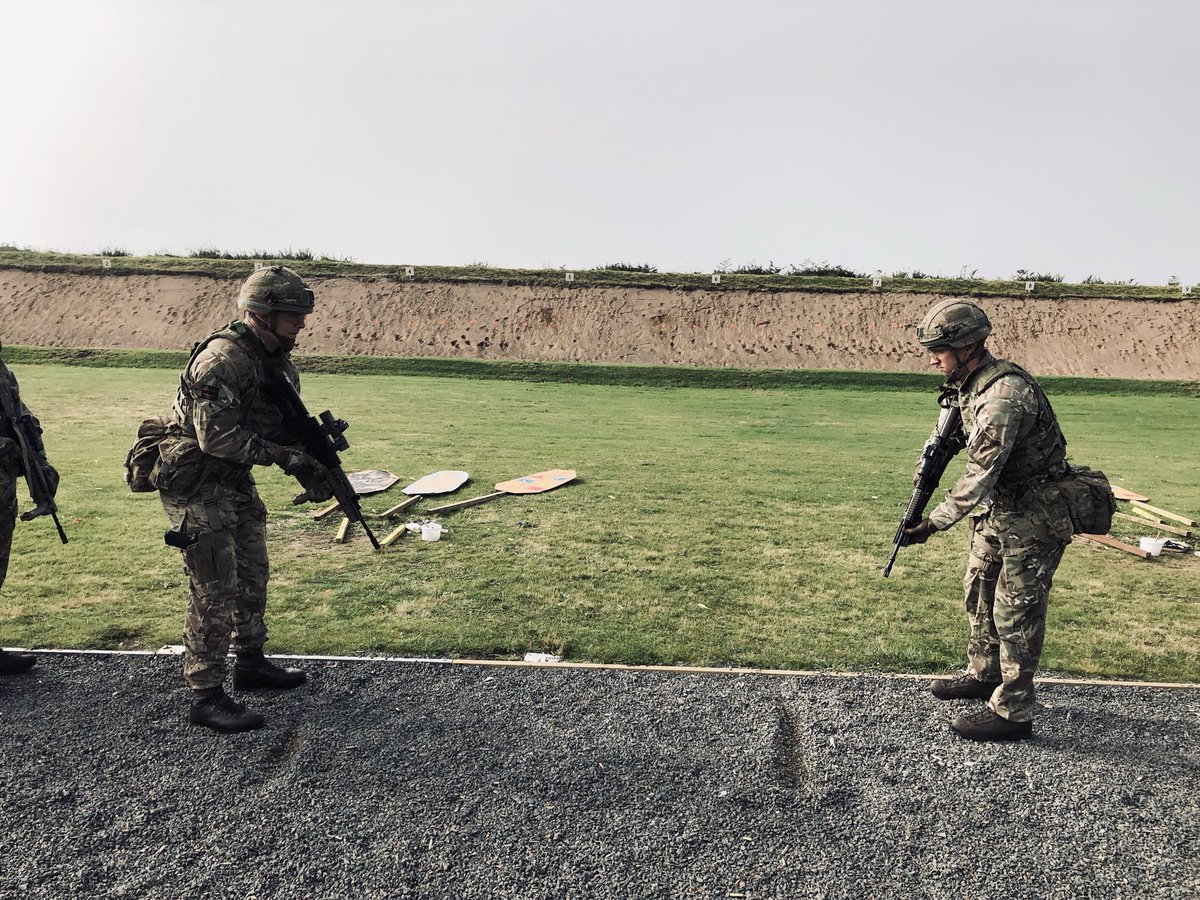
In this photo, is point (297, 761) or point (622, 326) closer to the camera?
point (297, 761)

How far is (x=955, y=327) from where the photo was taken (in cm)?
491

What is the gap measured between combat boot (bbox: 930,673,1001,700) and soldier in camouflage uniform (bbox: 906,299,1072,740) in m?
0.19

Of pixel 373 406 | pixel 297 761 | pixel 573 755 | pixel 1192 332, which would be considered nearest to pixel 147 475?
pixel 297 761

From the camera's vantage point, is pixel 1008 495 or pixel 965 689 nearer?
pixel 1008 495

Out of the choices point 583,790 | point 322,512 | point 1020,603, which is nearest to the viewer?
point 583,790

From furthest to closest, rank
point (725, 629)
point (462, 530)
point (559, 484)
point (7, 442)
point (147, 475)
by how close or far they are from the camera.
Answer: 1. point (559, 484)
2. point (462, 530)
3. point (725, 629)
4. point (7, 442)
5. point (147, 475)

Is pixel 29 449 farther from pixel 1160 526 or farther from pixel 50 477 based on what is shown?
pixel 1160 526

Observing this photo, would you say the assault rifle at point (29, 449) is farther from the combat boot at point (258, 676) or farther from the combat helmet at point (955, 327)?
the combat helmet at point (955, 327)

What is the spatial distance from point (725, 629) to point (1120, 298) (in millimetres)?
38595

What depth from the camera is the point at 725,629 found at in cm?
629

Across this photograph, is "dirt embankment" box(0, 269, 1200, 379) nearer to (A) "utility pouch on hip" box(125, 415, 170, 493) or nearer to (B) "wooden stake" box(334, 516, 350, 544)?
(B) "wooden stake" box(334, 516, 350, 544)

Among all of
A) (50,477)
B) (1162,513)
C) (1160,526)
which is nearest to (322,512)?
(50,477)

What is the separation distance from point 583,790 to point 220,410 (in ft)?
10.2

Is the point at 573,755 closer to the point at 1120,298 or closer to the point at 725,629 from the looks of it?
the point at 725,629
